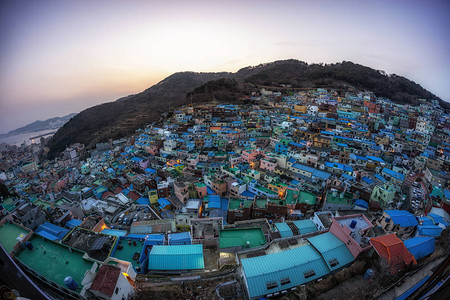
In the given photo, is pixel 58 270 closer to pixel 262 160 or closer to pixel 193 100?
pixel 262 160

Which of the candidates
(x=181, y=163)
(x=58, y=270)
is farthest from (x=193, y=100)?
(x=58, y=270)

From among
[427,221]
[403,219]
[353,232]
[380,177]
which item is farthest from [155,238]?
[380,177]

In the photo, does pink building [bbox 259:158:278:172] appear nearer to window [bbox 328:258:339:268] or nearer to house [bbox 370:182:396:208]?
house [bbox 370:182:396:208]

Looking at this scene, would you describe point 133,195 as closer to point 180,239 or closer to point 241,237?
point 180,239

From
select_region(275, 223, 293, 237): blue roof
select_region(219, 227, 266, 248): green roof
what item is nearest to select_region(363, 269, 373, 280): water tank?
select_region(275, 223, 293, 237): blue roof

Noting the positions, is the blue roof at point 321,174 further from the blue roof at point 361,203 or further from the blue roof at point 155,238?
the blue roof at point 155,238

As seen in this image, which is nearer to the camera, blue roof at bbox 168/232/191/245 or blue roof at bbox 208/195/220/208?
blue roof at bbox 168/232/191/245

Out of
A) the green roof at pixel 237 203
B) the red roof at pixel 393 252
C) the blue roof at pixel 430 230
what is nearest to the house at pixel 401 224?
the blue roof at pixel 430 230
